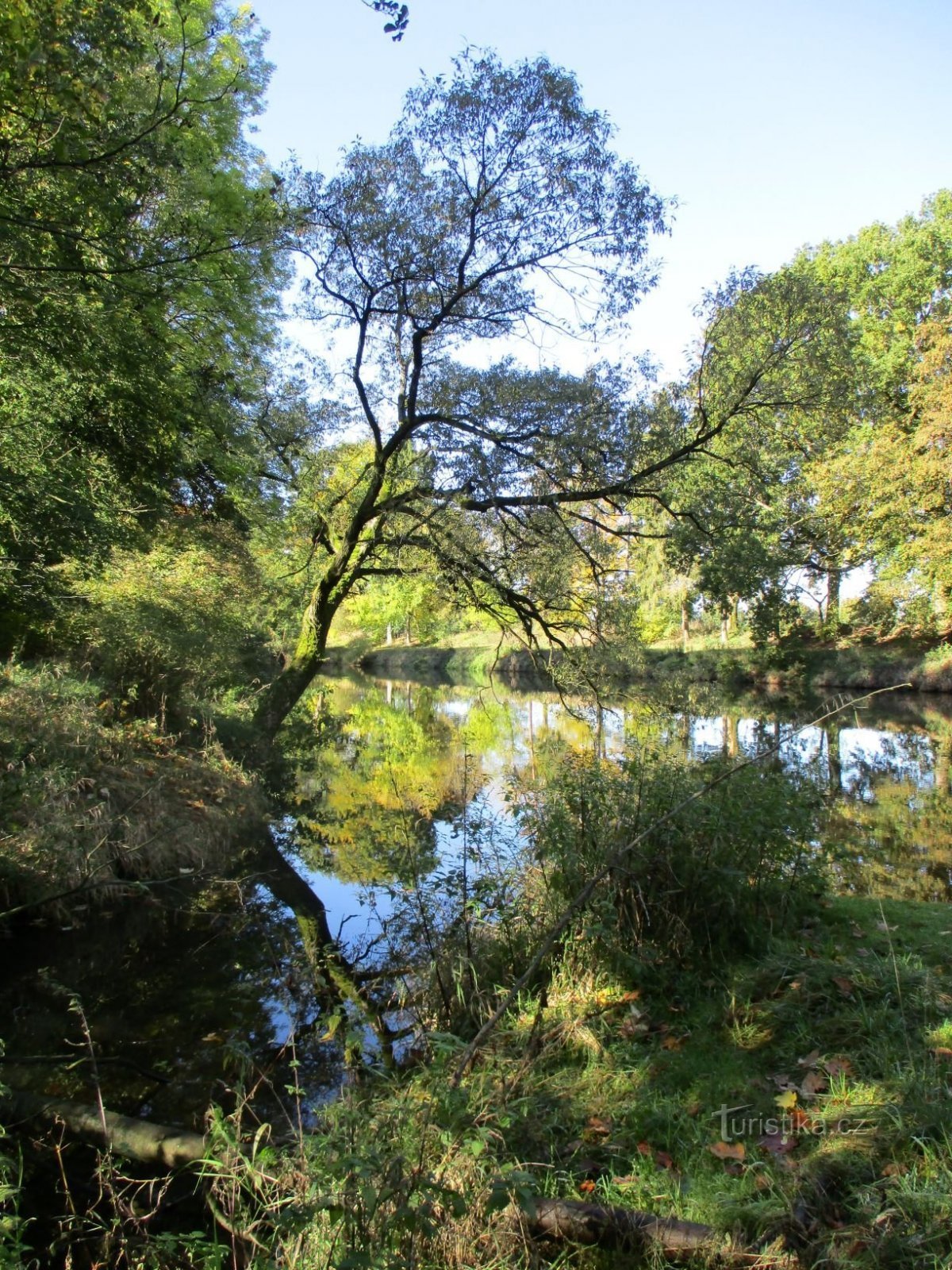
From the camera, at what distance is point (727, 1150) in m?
3.14

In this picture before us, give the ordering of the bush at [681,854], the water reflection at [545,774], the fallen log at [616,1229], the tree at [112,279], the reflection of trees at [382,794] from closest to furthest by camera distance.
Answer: the fallen log at [616,1229] < the tree at [112,279] < the bush at [681,854] < the water reflection at [545,774] < the reflection of trees at [382,794]

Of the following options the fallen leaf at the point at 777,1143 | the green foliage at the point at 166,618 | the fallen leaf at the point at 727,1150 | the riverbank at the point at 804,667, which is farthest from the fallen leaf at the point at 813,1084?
the riverbank at the point at 804,667

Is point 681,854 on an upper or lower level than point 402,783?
upper

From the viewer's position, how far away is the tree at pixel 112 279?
4203mm

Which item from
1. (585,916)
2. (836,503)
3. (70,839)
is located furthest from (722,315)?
(836,503)

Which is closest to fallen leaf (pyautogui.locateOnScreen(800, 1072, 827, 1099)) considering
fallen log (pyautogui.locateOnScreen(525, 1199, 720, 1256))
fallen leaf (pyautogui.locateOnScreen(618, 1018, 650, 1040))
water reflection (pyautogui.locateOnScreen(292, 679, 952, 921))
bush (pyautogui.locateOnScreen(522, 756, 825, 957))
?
fallen leaf (pyautogui.locateOnScreen(618, 1018, 650, 1040))

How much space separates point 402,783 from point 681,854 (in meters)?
8.73

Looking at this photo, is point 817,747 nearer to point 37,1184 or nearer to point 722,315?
point 722,315

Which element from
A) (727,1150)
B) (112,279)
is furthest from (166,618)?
(727,1150)

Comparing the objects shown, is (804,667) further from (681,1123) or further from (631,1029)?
(681,1123)

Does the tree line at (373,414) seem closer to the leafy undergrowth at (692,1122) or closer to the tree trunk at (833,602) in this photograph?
the leafy undergrowth at (692,1122)

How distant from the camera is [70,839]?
7078 mm

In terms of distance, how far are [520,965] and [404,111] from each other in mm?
9551

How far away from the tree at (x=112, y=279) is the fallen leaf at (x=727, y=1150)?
187 inches
